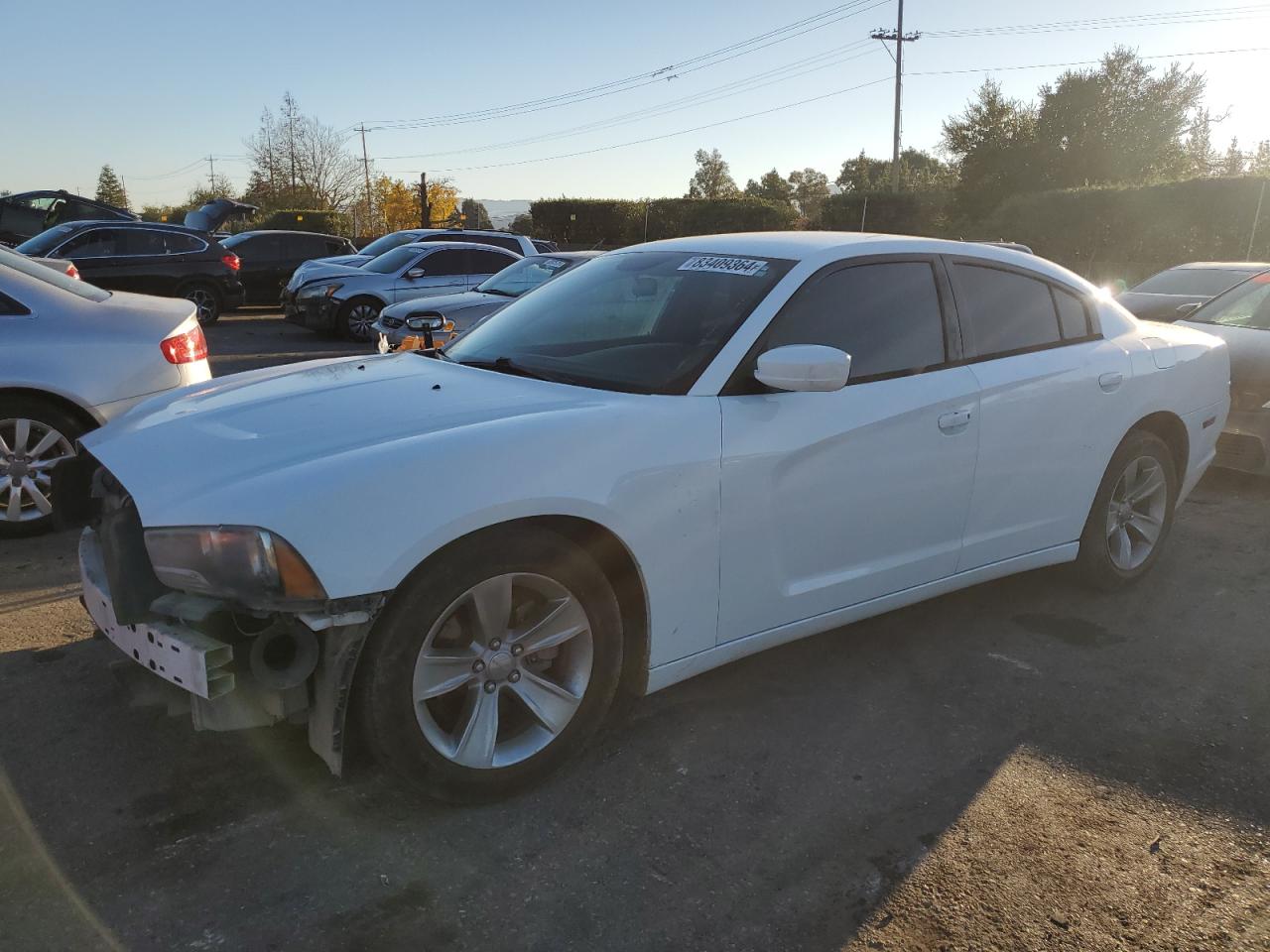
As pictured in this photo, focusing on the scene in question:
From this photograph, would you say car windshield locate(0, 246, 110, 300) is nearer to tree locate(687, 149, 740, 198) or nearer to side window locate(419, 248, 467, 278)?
side window locate(419, 248, 467, 278)

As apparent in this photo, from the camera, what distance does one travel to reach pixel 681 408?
118 inches

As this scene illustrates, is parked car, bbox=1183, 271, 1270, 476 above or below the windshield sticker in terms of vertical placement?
below

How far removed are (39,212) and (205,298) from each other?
574 cm

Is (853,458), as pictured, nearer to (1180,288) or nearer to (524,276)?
(524,276)

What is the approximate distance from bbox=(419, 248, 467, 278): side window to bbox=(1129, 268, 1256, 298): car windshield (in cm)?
902

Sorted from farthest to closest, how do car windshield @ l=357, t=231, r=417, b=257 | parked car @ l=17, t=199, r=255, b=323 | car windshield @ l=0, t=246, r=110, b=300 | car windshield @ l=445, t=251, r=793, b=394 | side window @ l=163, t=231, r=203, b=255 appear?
car windshield @ l=357, t=231, r=417, b=257 → side window @ l=163, t=231, r=203, b=255 → parked car @ l=17, t=199, r=255, b=323 → car windshield @ l=0, t=246, r=110, b=300 → car windshield @ l=445, t=251, r=793, b=394

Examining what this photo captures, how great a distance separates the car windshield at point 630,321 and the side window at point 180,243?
12779 mm

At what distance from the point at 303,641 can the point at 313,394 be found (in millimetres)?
1017

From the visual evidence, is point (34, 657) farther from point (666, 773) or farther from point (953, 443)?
point (953, 443)

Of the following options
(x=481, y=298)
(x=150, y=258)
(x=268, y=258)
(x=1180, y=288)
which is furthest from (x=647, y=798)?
(x=268, y=258)

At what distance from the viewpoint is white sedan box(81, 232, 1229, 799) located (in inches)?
96.7

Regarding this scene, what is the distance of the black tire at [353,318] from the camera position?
46.4 ft

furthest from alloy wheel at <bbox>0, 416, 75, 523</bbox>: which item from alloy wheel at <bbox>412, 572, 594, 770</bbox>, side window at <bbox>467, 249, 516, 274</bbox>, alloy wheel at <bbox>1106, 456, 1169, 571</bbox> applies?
side window at <bbox>467, 249, 516, 274</bbox>

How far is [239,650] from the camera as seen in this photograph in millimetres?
2467
